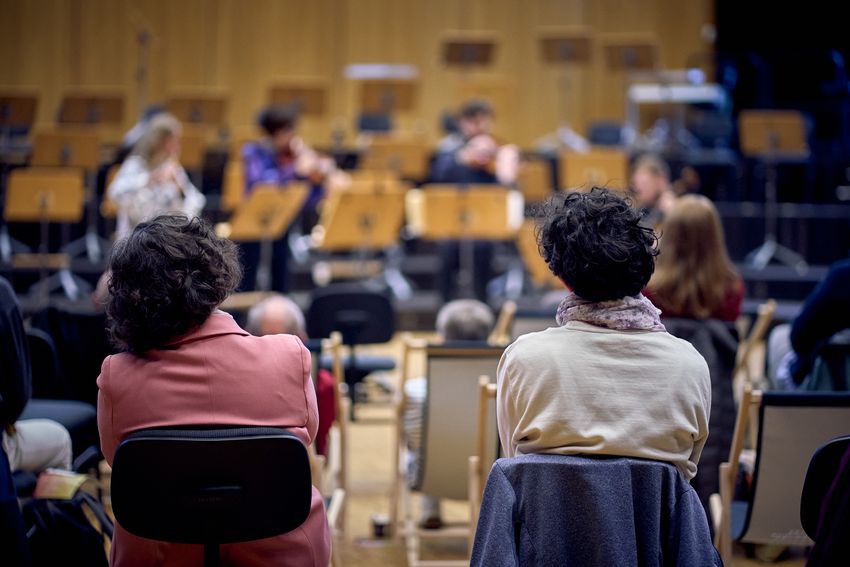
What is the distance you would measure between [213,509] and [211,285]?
17.3 inches

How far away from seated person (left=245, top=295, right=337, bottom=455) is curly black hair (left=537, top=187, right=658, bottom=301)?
1345mm

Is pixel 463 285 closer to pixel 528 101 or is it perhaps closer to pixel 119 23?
pixel 528 101

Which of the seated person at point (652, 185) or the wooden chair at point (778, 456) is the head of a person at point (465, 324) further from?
the seated person at point (652, 185)

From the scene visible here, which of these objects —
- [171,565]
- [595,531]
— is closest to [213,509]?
[171,565]

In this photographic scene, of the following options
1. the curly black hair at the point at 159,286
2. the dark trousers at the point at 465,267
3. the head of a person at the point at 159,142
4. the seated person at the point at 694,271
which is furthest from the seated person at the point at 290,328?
the dark trousers at the point at 465,267

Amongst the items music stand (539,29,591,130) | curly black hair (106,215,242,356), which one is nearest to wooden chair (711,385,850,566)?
curly black hair (106,215,242,356)

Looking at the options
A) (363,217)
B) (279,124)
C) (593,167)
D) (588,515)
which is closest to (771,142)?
(593,167)

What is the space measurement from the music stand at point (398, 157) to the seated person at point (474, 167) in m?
0.50

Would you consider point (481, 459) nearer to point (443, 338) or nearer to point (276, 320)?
point (276, 320)

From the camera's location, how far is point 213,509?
6.50 ft

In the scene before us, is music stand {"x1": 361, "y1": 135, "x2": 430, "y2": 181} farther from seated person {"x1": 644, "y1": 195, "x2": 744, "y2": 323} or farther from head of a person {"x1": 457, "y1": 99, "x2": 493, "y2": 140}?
seated person {"x1": 644, "y1": 195, "x2": 744, "y2": 323}

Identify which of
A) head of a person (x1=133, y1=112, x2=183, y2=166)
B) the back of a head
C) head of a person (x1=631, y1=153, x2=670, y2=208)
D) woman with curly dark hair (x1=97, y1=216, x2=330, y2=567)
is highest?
the back of a head

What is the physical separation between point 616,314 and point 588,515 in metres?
0.38

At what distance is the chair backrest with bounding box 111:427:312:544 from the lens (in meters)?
1.94
